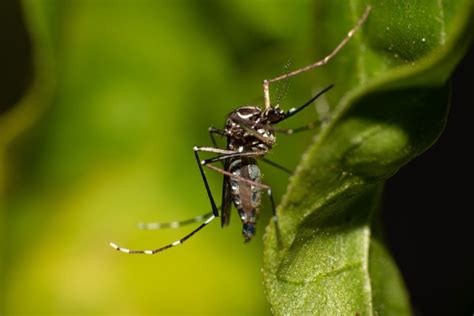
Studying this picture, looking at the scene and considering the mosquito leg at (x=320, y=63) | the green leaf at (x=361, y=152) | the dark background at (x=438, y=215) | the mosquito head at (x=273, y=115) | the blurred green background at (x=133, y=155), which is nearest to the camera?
the green leaf at (x=361, y=152)

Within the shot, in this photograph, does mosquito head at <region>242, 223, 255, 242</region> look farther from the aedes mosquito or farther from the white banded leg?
the white banded leg

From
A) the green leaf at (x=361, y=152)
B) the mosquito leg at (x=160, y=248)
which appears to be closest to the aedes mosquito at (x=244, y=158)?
the mosquito leg at (x=160, y=248)

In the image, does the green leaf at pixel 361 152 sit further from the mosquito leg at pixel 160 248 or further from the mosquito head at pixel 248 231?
the mosquito leg at pixel 160 248

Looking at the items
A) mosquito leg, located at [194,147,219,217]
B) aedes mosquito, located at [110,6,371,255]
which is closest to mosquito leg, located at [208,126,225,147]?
aedes mosquito, located at [110,6,371,255]

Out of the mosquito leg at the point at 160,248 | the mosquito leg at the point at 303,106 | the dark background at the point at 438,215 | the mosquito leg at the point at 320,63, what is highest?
the mosquito leg at the point at 320,63

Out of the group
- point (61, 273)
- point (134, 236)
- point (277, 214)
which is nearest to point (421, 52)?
point (277, 214)

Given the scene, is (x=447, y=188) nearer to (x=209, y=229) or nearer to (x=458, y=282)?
(x=458, y=282)

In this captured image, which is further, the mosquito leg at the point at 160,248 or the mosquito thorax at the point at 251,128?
the mosquito thorax at the point at 251,128
